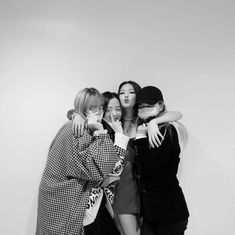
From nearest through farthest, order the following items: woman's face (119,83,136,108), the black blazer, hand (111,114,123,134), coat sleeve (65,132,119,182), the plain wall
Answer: coat sleeve (65,132,119,182)
the black blazer
hand (111,114,123,134)
woman's face (119,83,136,108)
the plain wall

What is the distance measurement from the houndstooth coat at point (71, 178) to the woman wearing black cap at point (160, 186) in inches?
7.8

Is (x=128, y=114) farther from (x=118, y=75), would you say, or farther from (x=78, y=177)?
(x=78, y=177)

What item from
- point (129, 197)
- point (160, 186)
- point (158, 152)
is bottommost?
point (129, 197)

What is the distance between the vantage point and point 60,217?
1241 mm

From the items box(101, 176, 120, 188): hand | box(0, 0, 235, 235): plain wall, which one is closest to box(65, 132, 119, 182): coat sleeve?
box(101, 176, 120, 188): hand

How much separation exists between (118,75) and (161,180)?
30.7 inches

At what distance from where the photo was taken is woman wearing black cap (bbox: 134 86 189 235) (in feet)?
4.42

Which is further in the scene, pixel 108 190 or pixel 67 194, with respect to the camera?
pixel 108 190

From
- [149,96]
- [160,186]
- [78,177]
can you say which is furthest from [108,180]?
[149,96]

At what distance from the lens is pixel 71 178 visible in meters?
1.29

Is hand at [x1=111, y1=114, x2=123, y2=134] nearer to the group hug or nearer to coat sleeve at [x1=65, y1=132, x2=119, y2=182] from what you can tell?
the group hug
